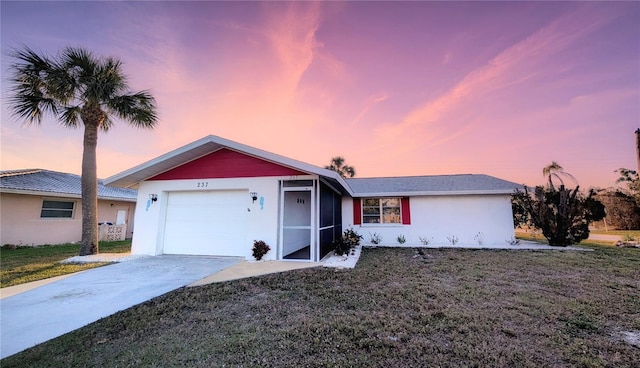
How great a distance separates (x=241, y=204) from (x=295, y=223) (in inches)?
93.0

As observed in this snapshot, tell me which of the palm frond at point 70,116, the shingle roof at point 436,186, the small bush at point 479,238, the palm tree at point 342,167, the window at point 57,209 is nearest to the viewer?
the palm frond at point 70,116

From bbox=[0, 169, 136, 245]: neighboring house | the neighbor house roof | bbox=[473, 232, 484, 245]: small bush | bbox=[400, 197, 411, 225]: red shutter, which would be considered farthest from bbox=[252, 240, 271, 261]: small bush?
bbox=[473, 232, 484, 245]: small bush

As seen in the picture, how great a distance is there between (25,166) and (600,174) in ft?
135

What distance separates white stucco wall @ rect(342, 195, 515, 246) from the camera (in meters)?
12.2

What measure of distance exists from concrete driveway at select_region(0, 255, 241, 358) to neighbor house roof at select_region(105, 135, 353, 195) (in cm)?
318

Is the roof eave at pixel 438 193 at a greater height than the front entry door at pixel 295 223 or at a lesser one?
greater

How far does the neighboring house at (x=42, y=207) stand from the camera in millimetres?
11492

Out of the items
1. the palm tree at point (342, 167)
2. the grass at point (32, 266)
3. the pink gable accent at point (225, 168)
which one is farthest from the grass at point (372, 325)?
the palm tree at point (342, 167)

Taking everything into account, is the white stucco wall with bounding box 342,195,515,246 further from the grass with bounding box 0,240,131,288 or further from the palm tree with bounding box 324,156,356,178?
the palm tree with bounding box 324,156,356,178

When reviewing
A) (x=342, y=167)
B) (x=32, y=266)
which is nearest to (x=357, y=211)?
(x=32, y=266)

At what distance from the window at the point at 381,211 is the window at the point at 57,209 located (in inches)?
620

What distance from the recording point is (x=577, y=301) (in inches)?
179

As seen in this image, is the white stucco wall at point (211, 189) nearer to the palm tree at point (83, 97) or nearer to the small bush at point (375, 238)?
the palm tree at point (83, 97)

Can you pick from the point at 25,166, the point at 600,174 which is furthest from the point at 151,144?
the point at 600,174
